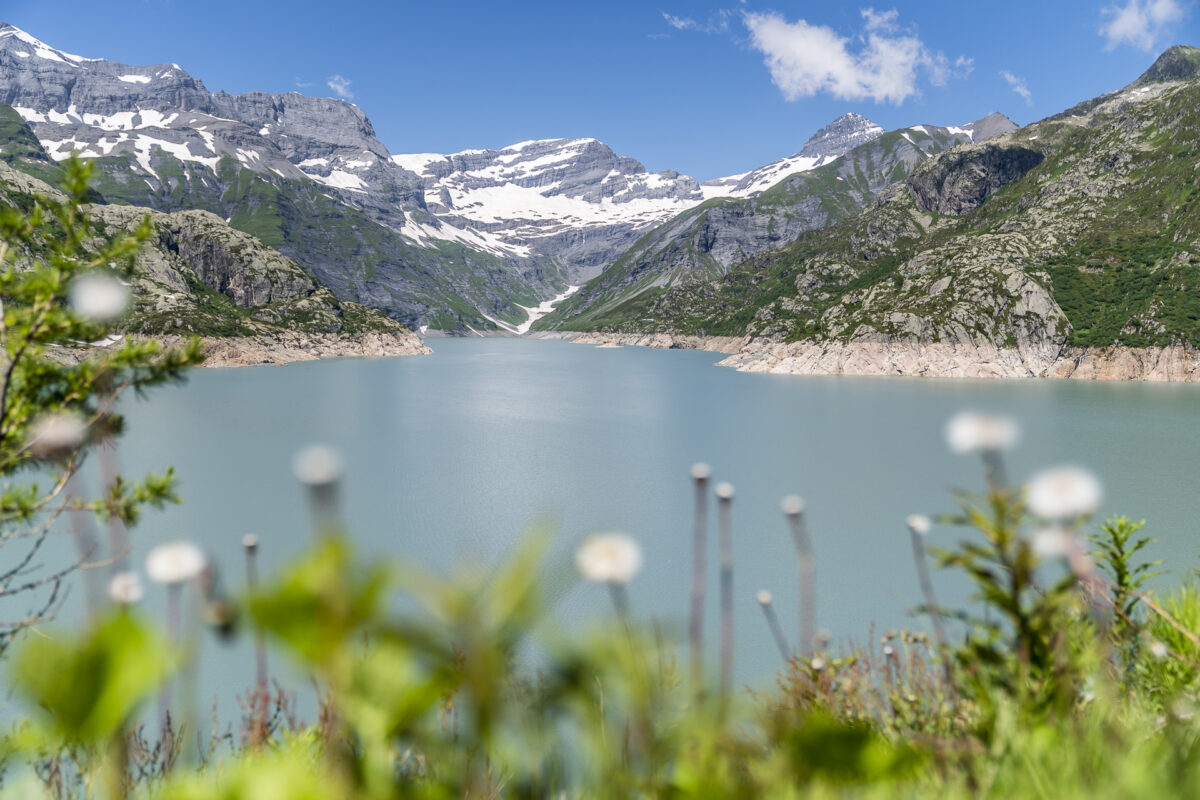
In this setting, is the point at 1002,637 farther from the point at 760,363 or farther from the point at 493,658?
the point at 760,363

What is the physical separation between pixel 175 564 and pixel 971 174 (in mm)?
218010

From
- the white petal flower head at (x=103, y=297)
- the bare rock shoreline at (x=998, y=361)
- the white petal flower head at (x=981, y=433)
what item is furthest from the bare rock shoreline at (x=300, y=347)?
the white petal flower head at (x=981, y=433)

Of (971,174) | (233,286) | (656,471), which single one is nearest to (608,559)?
(656,471)

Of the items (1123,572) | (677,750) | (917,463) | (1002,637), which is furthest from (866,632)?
(917,463)

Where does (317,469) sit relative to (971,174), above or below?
below

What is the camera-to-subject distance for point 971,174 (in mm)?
176750

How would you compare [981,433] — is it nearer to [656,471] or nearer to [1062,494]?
[1062,494]

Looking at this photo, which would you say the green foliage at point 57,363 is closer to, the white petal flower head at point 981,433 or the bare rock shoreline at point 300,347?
the white petal flower head at point 981,433

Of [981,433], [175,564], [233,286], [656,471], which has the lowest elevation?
[656,471]

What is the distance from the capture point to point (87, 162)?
514 cm

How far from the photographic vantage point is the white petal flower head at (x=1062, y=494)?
5.10 ft

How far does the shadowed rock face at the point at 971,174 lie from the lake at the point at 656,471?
129 metres

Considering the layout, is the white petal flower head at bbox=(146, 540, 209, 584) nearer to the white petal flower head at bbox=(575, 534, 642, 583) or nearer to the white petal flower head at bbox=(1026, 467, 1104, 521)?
the white petal flower head at bbox=(575, 534, 642, 583)

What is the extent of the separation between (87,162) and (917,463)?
37.2 meters
